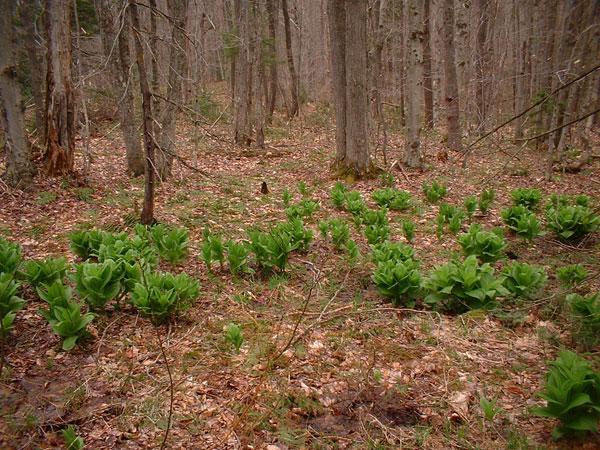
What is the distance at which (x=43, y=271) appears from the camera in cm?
441

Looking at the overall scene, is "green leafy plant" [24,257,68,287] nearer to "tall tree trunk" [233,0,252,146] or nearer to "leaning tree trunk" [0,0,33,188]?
"leaning tree trunk" [0,0,33,188]

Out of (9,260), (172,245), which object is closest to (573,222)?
(172,245)

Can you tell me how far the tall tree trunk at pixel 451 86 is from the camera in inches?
543

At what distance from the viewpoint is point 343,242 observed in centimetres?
650

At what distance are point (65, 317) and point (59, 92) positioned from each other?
21.1 feet

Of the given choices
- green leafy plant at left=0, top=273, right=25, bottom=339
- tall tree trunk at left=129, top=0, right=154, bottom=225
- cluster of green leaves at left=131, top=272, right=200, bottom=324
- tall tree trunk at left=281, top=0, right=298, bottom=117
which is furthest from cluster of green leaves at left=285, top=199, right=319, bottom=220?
tall tree trunk at left=281, top=0, right=298, bottom=117

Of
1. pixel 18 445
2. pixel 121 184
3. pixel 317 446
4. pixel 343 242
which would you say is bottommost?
pixel 317 446

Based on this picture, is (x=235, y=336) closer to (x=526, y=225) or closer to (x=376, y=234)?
(x=376, y=234)

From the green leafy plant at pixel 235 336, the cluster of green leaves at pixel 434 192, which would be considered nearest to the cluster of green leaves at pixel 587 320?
the green leafy plant at pixel 235 336

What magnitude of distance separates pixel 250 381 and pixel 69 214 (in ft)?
18.0

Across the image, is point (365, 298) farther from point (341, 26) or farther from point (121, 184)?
point (341, 26)

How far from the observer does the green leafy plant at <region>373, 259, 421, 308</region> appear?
4.69 m

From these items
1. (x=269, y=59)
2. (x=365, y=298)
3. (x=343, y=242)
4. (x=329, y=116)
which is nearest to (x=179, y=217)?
(x=343, y=242)

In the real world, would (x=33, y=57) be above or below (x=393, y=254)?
above
